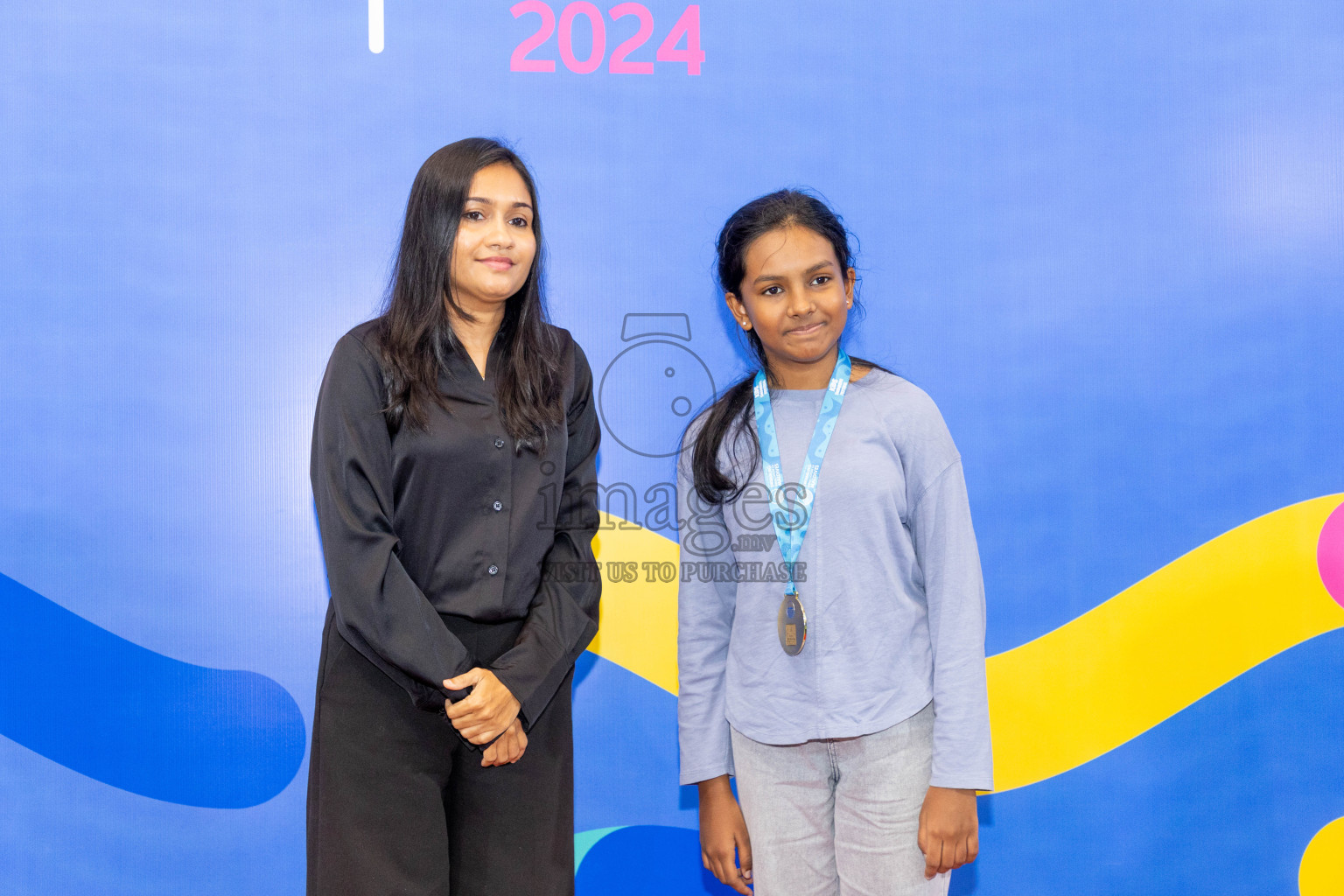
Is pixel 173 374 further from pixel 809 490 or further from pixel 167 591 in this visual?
pixel 809 490

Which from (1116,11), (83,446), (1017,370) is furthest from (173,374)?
(1116,11)

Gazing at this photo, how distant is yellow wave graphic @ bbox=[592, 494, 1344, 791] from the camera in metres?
2.29

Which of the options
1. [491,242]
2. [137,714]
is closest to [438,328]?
[491,242]

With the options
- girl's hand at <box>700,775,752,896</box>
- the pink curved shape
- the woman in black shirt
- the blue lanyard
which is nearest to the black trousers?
the woman in black shirt

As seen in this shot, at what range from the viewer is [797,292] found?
1604mm

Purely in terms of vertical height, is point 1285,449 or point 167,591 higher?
point 1285,449

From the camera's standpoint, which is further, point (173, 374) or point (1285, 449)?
point (1285, 449)

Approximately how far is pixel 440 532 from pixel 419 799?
1.38 feet

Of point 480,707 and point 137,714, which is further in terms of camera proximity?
point 137,714

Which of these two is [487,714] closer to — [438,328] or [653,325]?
[438,328]

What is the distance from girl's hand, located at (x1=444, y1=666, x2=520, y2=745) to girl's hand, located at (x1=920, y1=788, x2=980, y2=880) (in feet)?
2.23

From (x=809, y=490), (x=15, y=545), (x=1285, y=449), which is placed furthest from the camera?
(x=1285, y=449)

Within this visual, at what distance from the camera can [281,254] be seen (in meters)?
2.23

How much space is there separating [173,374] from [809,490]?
5.10ft
